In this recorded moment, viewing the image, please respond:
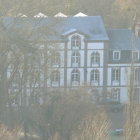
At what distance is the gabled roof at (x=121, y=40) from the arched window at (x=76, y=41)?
187cm

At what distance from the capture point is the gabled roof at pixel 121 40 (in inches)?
1188

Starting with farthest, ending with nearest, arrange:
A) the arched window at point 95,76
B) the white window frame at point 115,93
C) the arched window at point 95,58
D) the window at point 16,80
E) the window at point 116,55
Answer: the white window frame at point 115,93 → the arched window at point 95,76 → the window at point 116,55 → the arched window at point 95,58 → the window at point 16,80

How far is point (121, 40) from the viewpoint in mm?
30594

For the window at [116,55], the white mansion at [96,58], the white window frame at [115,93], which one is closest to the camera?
the white mansion at [96,58]

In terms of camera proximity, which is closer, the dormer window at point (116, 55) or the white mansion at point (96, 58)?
the white mansion at point (96, 58)

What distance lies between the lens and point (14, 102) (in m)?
20.9

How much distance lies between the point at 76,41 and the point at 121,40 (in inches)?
108

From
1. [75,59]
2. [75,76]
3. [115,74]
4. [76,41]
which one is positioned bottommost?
[75,76]

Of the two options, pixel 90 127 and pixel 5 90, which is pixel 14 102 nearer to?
pixel 5 90

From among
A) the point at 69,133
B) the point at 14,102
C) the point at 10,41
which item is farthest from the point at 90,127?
the point at 14,102

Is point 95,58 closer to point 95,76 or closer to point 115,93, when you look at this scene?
point 95,76

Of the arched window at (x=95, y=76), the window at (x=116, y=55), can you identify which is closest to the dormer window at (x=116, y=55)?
the window at (x=116, y=55)

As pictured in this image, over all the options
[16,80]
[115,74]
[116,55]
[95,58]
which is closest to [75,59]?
[95,58]

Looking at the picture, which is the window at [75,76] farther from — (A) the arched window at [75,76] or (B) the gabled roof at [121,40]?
(B) the gabled roof at [121,40]
